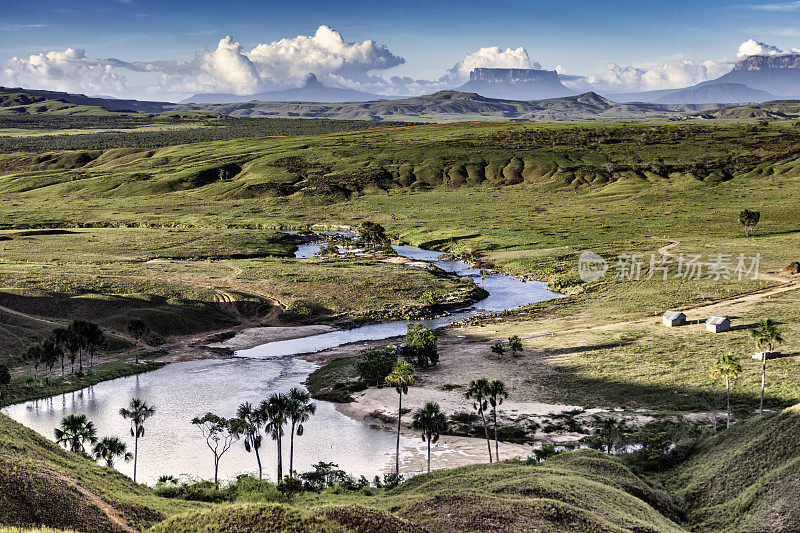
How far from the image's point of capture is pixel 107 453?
53219mm

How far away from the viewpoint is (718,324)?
8738 centimetres

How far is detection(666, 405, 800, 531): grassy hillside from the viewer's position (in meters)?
36.6

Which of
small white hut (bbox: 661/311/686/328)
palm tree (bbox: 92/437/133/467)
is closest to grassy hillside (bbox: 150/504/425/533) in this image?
palm tree (bbox: 92/437/133/467)

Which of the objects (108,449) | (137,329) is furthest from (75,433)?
(137,329)

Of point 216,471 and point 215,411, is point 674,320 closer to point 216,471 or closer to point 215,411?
point 215,411

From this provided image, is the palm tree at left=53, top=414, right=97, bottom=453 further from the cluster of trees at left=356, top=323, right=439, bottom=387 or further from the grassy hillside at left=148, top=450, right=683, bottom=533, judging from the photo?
the cluster of trees at left=356, top=323, right=439, bottom=387

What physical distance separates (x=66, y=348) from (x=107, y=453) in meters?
39.1

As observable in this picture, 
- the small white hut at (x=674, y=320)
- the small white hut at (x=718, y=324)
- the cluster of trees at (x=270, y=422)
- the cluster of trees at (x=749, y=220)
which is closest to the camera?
the cluster of trees at (x=270, y=422)

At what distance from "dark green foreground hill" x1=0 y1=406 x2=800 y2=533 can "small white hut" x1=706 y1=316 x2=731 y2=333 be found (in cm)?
4075

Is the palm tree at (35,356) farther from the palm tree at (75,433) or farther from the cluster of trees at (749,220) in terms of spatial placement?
the cluster of trees at (749,220)

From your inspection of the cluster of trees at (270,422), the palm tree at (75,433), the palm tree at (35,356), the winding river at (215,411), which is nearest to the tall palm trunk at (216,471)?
the cluster of trees at (270,422)

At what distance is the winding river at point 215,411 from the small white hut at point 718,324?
4443 centimetres

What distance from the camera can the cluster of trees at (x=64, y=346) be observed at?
250ft

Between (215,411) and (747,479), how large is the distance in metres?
49.8
